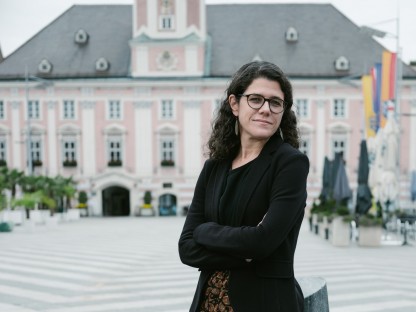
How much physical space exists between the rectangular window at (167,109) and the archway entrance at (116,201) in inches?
248

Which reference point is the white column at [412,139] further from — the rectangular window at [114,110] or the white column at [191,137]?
the rectangular window at [114,110]

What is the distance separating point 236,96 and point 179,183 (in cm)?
3381

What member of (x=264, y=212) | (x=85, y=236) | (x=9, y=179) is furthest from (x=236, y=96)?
(x=9, y=179)

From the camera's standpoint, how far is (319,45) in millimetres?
38500

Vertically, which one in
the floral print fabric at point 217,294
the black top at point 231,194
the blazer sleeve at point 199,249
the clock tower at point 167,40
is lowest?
the floral print fabric at point 217,294

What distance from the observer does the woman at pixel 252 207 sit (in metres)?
2.17

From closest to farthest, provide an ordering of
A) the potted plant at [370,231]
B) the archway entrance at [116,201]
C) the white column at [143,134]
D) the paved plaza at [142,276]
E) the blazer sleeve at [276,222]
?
the blazer sleeve at [276,222]
the paved plaza at [142,276]
the potted plant at [370,231]
the white column at [143,134]
the archway entrance at [116,201]

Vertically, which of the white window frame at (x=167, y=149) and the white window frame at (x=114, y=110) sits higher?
the white window frame at (x=114, y=110)

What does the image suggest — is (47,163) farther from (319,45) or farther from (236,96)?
(236,96)

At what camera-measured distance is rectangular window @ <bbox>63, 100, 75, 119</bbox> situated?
36.6 m

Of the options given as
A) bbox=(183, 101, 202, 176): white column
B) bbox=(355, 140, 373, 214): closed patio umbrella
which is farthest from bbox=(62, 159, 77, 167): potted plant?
bbox=(355, 140, 373, 214): closed patio umbrella

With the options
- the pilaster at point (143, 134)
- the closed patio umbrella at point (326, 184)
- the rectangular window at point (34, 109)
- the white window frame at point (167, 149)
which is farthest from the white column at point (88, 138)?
the closed patio umbrella at point (326, 184)

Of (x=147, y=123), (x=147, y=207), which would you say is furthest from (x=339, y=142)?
(x=147, y=207)

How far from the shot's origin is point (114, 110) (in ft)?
120
